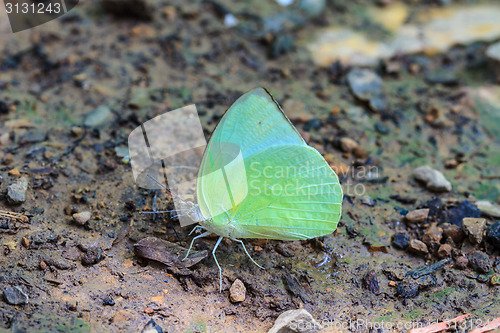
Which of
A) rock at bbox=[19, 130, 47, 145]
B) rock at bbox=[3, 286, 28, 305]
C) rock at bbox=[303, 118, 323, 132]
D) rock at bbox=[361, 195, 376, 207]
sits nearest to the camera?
rock at bbox=[3, 286, 28, 305]

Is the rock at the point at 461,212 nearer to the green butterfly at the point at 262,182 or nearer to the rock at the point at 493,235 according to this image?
the rock at the point at 493,235

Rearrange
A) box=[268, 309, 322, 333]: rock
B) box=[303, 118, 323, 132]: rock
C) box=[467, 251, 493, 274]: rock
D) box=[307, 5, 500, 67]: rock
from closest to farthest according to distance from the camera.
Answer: box=[268, 309, 322, 333]: rock → box=[467, 251, 493, 274]: rock → box=[303, 118, 323, 132]: rock → box=[307, 5, 500, 67]: rock

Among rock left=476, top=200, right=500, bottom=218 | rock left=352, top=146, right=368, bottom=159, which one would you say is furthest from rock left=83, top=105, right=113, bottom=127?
rock left=476, top=200, right=500, bottom=218

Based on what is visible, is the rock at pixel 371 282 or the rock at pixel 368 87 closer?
the rock at pixel 371 282

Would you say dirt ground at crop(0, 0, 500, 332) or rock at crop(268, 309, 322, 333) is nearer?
rock at crop(268, 309, 322, 333)

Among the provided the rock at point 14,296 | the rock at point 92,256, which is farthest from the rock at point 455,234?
the rock at point 14,296

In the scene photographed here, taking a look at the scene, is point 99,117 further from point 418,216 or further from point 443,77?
point 443,77

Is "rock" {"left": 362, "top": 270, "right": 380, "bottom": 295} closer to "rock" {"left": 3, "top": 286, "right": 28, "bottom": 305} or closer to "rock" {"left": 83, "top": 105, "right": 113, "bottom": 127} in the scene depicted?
"rock" {"left": 3, "top": 286, "right": 28, "bottom": 305}
